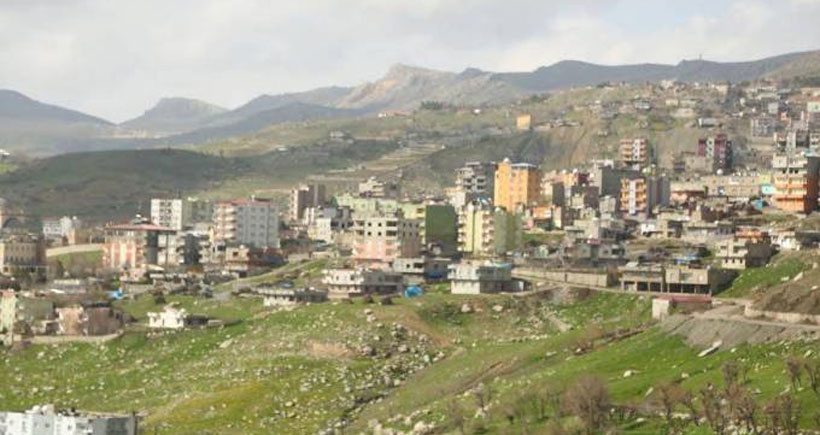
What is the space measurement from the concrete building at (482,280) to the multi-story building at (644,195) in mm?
45721

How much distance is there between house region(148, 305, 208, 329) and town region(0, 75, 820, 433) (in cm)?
14

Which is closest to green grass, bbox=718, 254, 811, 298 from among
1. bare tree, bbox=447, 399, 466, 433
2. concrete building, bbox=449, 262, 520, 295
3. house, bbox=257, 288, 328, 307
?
concrete building, bbox=449, 262, 520, 295

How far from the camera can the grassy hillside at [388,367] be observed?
253ft

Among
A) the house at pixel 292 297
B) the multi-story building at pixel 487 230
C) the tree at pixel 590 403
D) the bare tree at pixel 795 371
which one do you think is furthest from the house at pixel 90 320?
the bare tree at pixel 795 371

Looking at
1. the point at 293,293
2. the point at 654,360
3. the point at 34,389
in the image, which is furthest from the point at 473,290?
the point at 654,360

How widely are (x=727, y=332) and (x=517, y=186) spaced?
94.5m

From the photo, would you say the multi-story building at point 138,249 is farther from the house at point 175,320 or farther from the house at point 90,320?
the house at point 175,320

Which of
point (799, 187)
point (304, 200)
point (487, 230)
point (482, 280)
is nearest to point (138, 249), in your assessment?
point (487, 230)

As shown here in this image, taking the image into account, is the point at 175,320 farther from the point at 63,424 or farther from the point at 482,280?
the point at 63,424

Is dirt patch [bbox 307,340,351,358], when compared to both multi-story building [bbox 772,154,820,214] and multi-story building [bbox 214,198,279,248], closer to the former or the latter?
multi-story building [bbox 772,154,820,214]

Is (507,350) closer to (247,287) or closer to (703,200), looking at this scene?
(247,287)

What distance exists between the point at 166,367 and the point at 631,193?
67.7 metres

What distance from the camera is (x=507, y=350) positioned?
96188 mm

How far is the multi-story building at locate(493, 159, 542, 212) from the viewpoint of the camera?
174m
